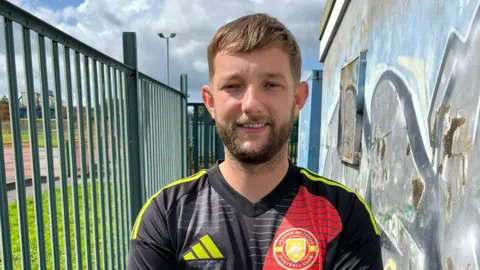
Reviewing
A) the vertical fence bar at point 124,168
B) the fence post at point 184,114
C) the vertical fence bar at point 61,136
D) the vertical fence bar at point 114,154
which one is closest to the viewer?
the vertical fence bar at point 61,136

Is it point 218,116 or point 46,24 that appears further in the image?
point 46,24

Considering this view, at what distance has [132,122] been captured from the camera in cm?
348

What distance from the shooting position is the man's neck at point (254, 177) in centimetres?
155

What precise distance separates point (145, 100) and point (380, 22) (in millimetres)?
2537

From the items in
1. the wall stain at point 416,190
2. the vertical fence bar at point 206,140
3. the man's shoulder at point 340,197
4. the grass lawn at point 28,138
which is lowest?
the vertical fence bar at point 206,140

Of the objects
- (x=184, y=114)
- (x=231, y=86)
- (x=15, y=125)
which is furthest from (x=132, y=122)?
(x=184, y=114)

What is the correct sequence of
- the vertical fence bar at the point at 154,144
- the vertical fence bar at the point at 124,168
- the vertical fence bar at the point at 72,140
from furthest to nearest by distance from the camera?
the vertical fence bar at the point at 154,144
the vertical fence bar at the point at 124,168
the vertical fence bar at the point at 72,140

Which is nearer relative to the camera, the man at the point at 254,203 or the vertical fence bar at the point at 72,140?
the man at the point at 254,203

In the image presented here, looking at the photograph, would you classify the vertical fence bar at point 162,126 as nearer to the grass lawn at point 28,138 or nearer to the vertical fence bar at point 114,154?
the vertical fence bar at point 114,154

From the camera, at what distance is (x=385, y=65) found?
8.98ft

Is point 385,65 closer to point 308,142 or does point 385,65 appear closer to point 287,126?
point 287,126

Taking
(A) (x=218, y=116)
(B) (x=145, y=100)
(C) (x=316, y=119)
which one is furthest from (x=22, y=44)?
(C) (x=316, y=119)

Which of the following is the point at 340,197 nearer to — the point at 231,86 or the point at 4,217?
the point at 231,86

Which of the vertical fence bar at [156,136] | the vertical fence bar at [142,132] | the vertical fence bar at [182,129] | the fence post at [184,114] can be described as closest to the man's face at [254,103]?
the vertical fence bar at [142,132]
